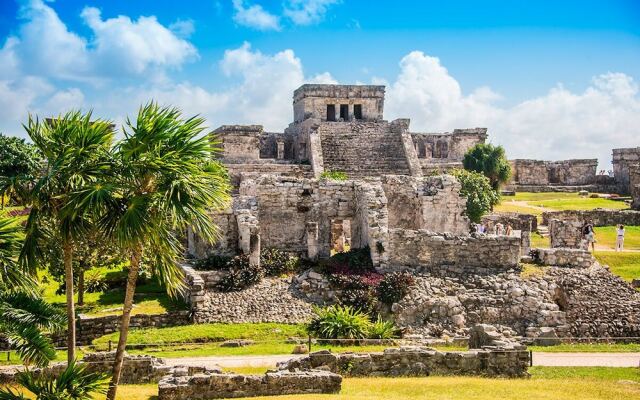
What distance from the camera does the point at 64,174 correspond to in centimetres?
1306

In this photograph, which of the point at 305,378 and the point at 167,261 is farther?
the point at 305,378

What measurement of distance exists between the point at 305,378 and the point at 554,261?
1293cm

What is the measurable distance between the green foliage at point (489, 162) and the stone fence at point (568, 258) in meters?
20.9

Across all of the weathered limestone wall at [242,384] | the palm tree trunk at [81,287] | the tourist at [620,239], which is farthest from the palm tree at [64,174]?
the tourist at [620,239]

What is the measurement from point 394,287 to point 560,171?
40254 mm

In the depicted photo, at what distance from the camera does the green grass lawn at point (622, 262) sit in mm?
26078

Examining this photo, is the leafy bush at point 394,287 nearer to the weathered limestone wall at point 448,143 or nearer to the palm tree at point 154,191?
the palm tree at point 154,191

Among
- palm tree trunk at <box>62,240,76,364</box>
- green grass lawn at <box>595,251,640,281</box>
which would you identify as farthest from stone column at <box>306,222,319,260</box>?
palm tree trunk at <box>62,240,76,364</box>

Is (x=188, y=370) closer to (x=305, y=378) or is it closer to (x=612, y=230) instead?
(x=305, y=378)

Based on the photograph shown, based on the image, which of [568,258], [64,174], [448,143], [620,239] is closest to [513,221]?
[620,239]

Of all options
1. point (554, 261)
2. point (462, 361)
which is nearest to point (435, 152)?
point (554, 261)

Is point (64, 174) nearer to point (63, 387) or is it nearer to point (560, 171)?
point (63, 387)

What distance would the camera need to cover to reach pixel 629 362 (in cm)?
1816

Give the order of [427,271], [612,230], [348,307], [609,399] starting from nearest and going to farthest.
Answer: [609,399], [348,307], [427,271], [612,230]
